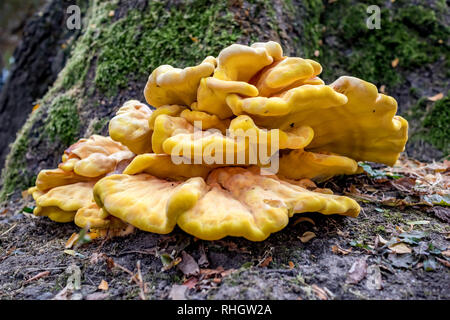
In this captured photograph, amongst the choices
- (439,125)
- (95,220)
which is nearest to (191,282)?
(95,220)

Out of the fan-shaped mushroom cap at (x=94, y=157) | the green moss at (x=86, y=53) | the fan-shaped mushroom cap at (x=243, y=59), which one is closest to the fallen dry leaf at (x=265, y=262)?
the fan-shaped mushroom cap at (x=243, y=59)

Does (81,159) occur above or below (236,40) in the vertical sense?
below

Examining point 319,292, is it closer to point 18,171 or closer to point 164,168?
point 164,168

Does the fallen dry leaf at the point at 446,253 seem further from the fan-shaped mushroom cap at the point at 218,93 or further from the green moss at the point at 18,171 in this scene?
the green moss at the point at 18,171

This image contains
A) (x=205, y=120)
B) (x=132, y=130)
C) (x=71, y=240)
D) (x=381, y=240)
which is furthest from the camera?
(x=71, y=240)
